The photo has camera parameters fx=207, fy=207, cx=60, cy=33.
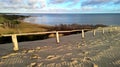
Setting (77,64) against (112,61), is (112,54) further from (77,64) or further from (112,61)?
(77,64)

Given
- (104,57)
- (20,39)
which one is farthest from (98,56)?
(20,39)

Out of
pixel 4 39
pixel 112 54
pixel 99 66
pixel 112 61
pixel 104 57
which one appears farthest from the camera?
pixel 4 39

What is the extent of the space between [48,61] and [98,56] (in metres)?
2.45

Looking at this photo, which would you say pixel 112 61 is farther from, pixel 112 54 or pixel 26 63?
pixel 26 63

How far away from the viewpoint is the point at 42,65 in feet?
27.7

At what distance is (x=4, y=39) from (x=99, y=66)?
13.6 meters

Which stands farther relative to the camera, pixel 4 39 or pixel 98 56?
pixel 4 39

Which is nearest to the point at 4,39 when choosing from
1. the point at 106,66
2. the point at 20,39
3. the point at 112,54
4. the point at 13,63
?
the point at 20,39

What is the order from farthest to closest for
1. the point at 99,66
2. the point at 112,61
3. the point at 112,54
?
the point at 112,54
the point at 112,61
the point at 99,66

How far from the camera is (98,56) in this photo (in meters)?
→ 9.85

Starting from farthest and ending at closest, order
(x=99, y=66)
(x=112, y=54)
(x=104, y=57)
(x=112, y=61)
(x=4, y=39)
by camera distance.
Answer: (x=4, y=39) < (x=112, y=54) < (x=104, y=57) < (x=112, y=61) < (x=99, y=66)

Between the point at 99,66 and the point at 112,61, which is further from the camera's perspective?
the point at 112,61

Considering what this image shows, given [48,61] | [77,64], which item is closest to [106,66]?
[77,64]

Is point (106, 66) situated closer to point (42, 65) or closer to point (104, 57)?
point (104, 57)
